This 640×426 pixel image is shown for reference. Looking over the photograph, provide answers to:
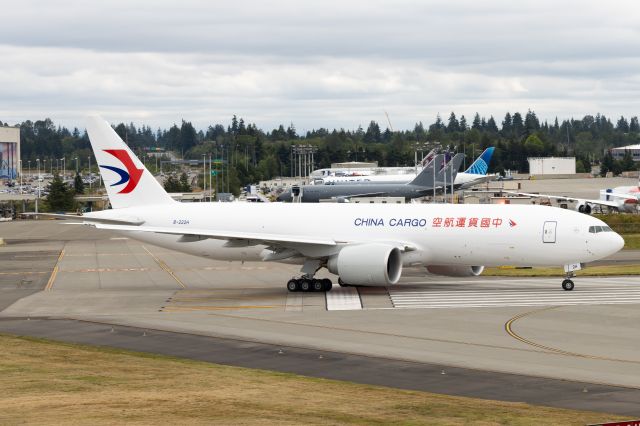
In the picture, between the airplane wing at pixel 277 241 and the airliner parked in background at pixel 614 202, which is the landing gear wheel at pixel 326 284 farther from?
the airliner parked in background at pixel 614 202

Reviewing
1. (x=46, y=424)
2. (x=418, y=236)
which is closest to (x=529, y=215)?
(x=418, y=236)

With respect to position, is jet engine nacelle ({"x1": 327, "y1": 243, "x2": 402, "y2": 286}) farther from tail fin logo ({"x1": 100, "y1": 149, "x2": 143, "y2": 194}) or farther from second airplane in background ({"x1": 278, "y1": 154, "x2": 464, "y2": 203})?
second airplane in background ({"x1": 278, "y1": 154, "x2": 464, "y2": 203})

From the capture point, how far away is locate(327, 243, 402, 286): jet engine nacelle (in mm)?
46031

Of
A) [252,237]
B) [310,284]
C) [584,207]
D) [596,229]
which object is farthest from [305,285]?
[584,207]

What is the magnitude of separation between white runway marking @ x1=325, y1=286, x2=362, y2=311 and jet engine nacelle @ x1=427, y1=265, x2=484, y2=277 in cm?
394

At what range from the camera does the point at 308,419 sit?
2184 cm

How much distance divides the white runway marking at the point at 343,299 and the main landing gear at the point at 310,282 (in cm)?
44

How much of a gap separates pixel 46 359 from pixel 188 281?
24255mm

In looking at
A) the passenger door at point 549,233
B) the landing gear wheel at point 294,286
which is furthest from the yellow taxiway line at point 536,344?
the landing gear wheel at point 294,286

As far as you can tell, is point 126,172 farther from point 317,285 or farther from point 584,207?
point 584,207

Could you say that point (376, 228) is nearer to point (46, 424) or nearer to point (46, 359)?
point (46, 359)

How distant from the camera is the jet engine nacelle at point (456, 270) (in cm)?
4931

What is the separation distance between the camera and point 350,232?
160 feet

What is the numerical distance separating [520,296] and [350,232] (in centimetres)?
831
